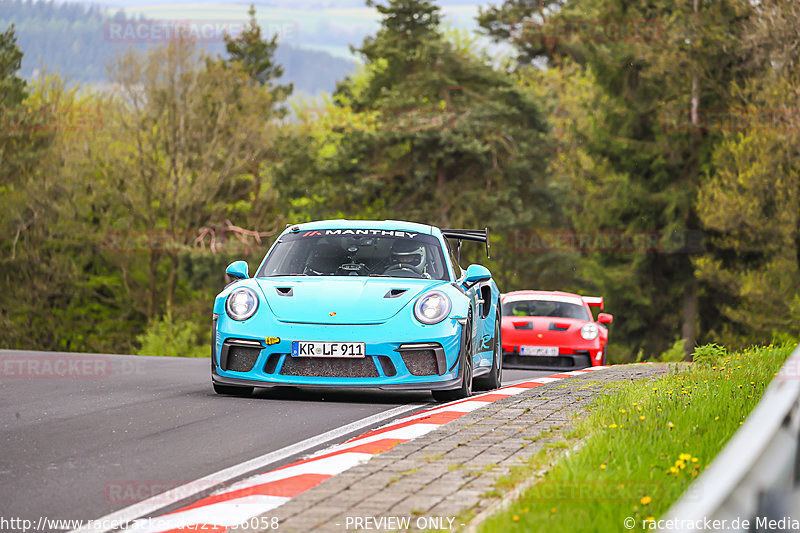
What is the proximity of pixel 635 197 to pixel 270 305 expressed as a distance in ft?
119

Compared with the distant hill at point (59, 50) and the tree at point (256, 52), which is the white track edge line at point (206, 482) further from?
the tree at point (256, 52)

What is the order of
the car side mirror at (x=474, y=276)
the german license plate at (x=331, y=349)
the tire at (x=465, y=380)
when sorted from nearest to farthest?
the german license plate at (x=331, y=349)
the tire at (x=465, y=380)
the car side mirror at (x=474, y=276)

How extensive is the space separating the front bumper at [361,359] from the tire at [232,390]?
1.64 ft

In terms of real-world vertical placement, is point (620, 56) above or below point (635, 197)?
above

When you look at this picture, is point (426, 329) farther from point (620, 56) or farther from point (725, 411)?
point (620, 56)

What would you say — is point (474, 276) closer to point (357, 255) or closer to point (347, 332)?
point (357, 255)

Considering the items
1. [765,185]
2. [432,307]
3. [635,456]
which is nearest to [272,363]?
[432,307]

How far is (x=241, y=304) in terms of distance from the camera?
979cm

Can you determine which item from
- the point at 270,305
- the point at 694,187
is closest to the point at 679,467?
the point at 270,305

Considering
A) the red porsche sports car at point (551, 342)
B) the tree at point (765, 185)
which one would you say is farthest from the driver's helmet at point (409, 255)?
the tree at point (765, 185)

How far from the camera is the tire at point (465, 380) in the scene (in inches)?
387

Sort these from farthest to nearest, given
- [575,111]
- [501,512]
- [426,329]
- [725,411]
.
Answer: [575,111] < [426,329] < [725,411] < [501,512]

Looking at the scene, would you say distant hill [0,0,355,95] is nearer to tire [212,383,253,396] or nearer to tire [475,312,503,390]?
tire [475,312,503,390]

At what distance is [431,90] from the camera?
47.6 m
